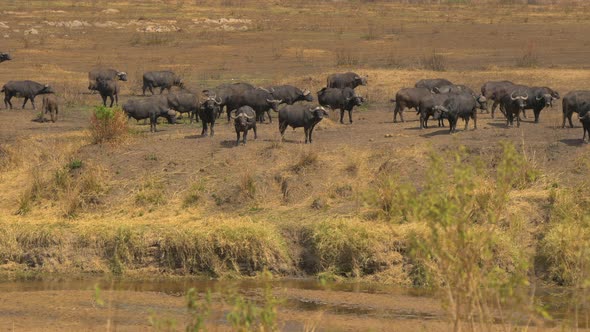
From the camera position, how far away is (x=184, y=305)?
51.2 ft

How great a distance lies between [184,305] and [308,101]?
15589 millimetres

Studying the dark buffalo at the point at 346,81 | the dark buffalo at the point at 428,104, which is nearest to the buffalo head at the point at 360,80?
the dark buffalo at the point at 346,81

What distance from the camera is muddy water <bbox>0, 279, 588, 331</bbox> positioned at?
14.3 meters

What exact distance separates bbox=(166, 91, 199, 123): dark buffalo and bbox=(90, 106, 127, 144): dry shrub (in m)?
4.71

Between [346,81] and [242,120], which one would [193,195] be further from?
[346,81]

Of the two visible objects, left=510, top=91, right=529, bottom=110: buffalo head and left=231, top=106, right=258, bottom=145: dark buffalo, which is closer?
left=231, top=106, right=258, bottom=145: dark buffalo

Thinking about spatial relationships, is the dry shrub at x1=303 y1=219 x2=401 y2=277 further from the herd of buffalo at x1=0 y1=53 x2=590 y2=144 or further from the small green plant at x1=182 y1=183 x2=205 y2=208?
the herd of buffalo at x1=0 y1=53 x2=590 y2=144

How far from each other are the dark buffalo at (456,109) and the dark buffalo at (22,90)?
1251 centimetres

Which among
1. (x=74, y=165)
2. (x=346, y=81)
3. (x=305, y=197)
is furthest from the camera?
(x=346, y=81)

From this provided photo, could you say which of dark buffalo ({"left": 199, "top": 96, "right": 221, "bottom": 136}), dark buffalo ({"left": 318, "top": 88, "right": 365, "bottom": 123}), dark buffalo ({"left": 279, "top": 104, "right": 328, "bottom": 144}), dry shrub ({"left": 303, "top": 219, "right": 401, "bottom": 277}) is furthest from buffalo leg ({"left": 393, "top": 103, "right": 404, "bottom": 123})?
dry shrub ({"left": 303, "top": 219, "right": 401, "bottom": 277})

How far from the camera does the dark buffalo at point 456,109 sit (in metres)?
25.0

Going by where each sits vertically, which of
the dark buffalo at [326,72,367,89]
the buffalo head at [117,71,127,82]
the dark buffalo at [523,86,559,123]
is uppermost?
the dark buffalo at [523,86,559,123]

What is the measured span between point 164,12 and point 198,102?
41293 millimetres

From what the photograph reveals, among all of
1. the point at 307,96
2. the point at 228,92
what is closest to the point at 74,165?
the point at 228,92
